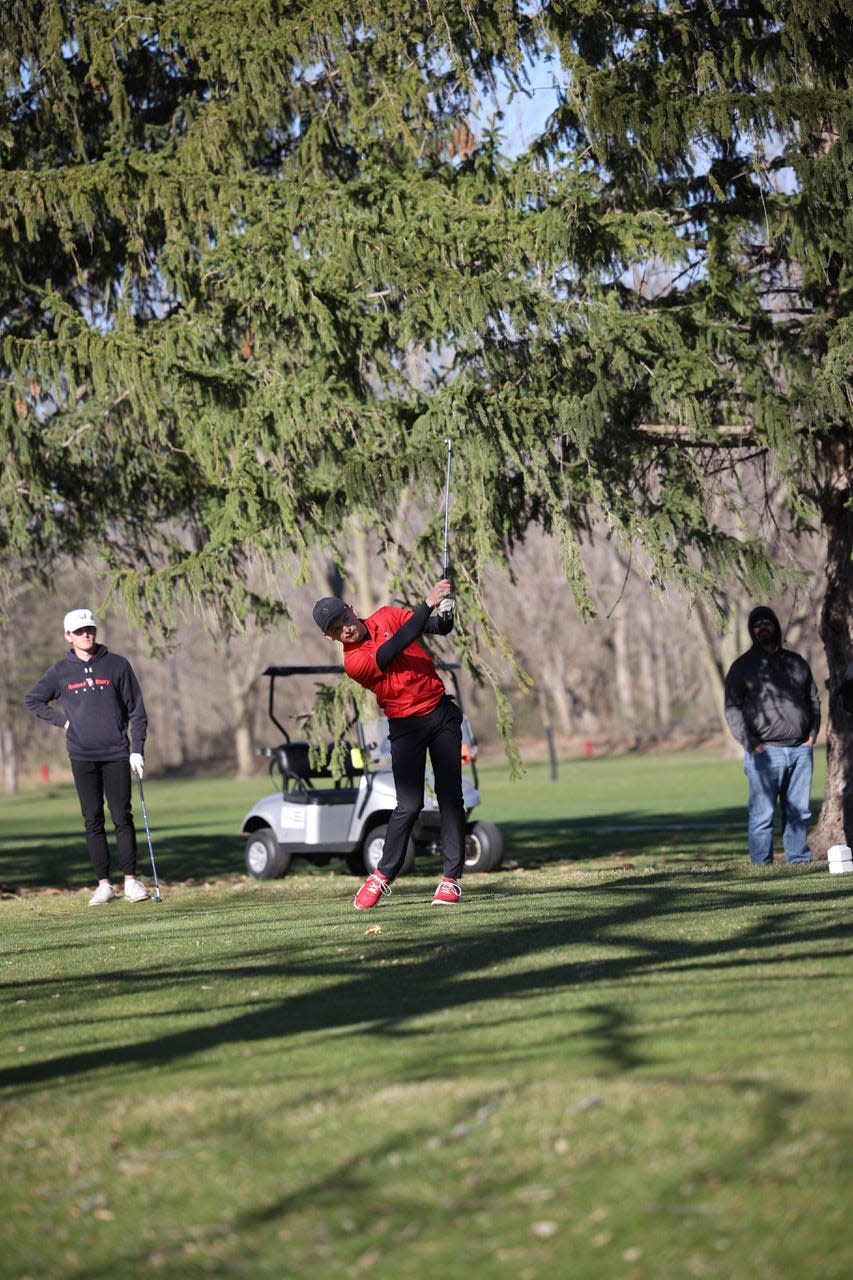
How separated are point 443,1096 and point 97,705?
867 centimetres

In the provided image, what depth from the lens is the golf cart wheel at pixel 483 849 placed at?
16.7 metres

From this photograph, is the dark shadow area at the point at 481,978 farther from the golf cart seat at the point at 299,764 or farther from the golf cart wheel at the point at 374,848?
the golf cart seat at the point at 299,764

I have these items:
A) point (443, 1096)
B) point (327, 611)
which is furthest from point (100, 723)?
point (443, 1096)

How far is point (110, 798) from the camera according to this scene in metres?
13.1

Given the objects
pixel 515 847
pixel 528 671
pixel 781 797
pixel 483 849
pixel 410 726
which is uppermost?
pixel 528 671

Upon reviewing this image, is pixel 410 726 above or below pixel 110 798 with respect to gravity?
above

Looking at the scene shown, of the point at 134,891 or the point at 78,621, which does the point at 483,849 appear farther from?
the point at 78,621

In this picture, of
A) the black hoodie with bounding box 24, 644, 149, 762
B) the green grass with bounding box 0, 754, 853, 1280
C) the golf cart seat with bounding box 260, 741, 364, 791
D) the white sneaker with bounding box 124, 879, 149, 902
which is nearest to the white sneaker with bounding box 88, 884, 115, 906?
the white sneaker with bounding box 124, 879, 149, 902

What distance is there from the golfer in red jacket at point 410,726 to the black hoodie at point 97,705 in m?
3.10

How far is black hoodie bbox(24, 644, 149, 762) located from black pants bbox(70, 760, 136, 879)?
0.10 m

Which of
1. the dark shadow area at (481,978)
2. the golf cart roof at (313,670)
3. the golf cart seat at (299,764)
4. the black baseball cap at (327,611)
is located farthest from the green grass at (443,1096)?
the golf cart seat at (299,764)

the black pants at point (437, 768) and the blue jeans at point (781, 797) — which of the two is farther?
the blue jeans at point (781, 797)

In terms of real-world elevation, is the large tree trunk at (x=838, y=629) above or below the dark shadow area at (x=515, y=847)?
above

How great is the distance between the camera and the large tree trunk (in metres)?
14.8
